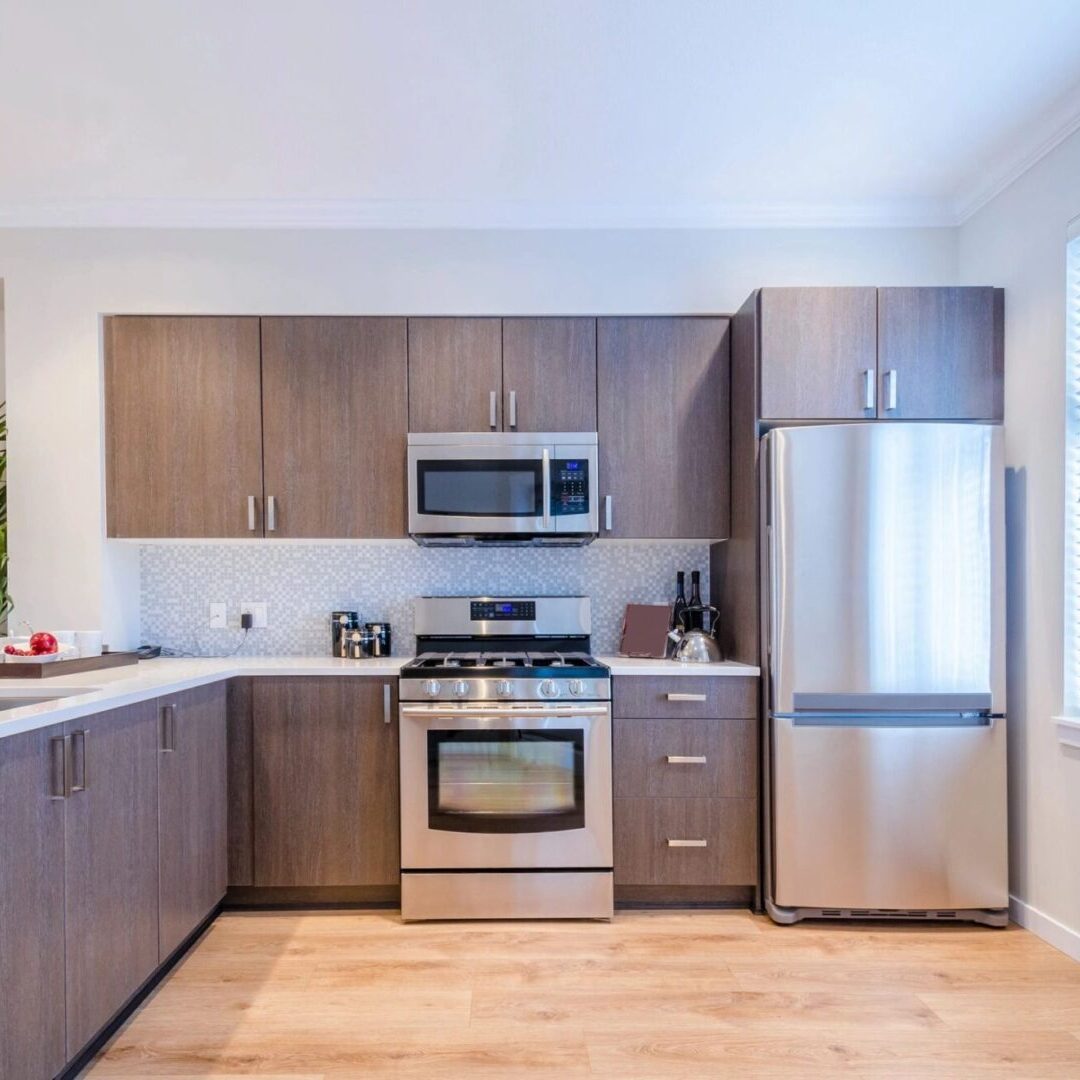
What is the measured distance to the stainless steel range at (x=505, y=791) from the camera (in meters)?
2.74

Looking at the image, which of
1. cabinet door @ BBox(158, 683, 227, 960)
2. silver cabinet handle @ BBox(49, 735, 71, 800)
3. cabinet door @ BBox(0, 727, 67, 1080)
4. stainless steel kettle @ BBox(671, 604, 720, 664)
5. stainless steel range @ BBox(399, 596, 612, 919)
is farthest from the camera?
stainless steel kettle @ BBox(671, 604, 720, 664)

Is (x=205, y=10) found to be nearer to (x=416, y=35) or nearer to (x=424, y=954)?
(x=416, y=35)

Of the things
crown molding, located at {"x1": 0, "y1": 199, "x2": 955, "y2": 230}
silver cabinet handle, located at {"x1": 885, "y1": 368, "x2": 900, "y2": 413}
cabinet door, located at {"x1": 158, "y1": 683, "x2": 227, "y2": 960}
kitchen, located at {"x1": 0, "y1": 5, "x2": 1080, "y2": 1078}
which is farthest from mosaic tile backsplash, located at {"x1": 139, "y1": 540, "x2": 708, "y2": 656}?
crown molding, located at {"x1": 0, "y1": 199, "x2": 955, "y2": 230}

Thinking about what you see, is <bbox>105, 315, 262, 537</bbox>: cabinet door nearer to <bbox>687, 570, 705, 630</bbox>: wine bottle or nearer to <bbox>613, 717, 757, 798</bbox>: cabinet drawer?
<bbox>613, 717, 757, 798</bbox>: cabinet drawer

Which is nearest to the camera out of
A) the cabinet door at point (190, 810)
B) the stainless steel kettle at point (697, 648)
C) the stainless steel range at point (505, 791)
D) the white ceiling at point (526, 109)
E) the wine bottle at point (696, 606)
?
the white ceiling at point (526, 109)

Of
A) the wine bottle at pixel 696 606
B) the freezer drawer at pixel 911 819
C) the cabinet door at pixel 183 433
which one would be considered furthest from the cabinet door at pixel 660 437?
the cabinet door at pixel 183 433

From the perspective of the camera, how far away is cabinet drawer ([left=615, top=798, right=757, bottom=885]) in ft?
9.18

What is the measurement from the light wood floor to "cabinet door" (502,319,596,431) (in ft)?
6.13

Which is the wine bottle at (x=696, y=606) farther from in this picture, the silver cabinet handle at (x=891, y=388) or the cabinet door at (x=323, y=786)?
the cabinet door at (x=323, y=786)

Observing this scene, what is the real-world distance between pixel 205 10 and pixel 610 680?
2.30 metres

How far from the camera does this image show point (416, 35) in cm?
210

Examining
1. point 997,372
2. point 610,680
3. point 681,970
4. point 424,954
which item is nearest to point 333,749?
point 424,954

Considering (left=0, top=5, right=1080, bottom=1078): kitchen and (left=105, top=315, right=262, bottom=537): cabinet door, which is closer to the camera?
(left=0, top=5, right=1080, bottom=1078): kitchen

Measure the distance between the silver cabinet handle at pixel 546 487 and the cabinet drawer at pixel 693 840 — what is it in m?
1.08
